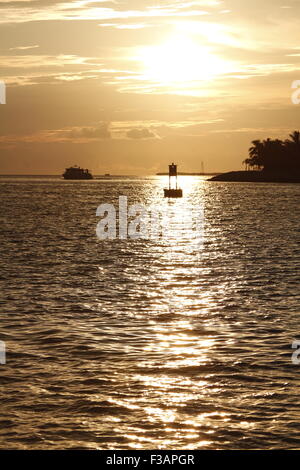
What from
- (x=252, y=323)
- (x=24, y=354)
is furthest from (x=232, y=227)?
(x=24, y=354)

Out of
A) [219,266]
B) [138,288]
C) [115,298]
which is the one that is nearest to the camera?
[115,298]

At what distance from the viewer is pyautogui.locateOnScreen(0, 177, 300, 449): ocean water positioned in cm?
1485

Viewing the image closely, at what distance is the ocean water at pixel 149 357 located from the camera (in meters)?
14.9

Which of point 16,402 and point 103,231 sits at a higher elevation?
point 103,231

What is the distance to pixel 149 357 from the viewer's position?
20.2 m

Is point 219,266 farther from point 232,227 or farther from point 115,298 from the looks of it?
point 232,227

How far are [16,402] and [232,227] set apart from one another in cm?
6851

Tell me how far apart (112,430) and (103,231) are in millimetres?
63942

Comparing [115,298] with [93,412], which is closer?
[93,412]

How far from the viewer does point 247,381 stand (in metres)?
18.0
